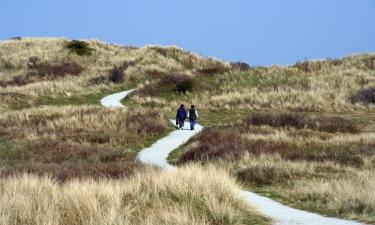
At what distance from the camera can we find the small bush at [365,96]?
4109 centimetres

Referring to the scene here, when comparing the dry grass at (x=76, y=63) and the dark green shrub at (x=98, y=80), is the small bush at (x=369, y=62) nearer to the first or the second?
the dry grass at (x=76, y=63)

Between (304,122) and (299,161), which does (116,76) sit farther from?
(299,161)

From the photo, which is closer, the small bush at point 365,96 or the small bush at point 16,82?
the small bush at point 365,96

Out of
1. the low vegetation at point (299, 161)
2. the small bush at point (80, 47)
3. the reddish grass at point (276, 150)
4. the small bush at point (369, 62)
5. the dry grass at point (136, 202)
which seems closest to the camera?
the dry grass at point (136, 202)

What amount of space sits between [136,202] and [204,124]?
24736 mm

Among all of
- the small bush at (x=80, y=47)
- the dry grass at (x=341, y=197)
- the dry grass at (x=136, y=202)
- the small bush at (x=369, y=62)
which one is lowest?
the dry grass at (x=341, y=197)

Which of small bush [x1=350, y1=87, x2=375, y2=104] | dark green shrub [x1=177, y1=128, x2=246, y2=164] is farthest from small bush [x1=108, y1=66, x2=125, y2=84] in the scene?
dark green shrub [x1=177, y1=128, x2=246, y2=164]

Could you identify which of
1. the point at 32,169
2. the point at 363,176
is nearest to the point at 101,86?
the point at 32,169

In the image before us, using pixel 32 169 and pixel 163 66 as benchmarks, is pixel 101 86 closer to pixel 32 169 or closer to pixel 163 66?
pixel 163 66

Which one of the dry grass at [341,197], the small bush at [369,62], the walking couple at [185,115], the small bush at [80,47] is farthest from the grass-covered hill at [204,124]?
the walking couple at [185,115]

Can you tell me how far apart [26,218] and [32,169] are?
7.42m

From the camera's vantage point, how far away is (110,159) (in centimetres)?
1964

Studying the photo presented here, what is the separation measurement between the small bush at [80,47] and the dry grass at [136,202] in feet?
223

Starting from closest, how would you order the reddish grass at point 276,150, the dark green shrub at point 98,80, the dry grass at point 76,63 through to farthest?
the reddish grass at point 276,150
the dry grass at point 76,63
the dark green shrub at point 98,80
